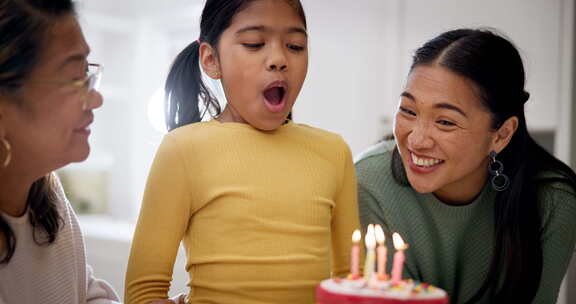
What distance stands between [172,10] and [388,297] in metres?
3.59

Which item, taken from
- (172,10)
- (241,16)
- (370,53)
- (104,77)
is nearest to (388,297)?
(241,16)

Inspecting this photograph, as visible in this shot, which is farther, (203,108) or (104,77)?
(104,77)

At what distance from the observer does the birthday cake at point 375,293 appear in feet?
3.21

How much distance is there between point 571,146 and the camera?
2832mm

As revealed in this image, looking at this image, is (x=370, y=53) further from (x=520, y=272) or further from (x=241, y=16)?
(x=241, y=16)

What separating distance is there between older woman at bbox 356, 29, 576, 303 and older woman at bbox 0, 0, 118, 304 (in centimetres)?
89

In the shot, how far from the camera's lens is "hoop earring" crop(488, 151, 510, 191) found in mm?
1859

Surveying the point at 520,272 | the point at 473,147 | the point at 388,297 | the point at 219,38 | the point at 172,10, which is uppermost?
the point at 172,10

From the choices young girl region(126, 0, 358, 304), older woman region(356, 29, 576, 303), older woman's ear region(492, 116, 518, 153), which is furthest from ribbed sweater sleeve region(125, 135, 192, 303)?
older woman's ear region(492, 116, 518, 153)

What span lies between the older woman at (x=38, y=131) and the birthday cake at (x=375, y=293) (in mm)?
597

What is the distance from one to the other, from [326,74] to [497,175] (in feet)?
6.51

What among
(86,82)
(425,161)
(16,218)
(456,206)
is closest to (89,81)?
(86,82)

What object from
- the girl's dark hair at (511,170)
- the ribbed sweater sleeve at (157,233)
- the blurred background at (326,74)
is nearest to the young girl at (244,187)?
the ribbed sweater sleeve at (157,233)

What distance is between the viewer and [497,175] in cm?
187
